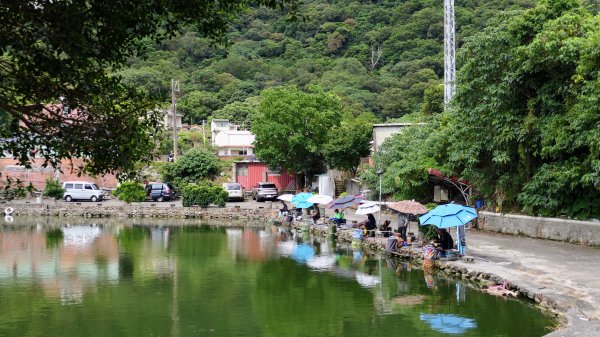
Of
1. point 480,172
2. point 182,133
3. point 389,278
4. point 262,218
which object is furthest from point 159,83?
point 389,278

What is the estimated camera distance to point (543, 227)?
23.4 m

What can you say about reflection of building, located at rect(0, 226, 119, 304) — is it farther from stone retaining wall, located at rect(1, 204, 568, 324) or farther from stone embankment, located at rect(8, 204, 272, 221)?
stone retaining wall, located at rect(1, 204, 568, 324)

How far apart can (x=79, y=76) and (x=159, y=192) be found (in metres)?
39.0

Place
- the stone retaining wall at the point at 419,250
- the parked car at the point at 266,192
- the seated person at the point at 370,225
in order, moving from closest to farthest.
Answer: the stone retaining wall at the point at 419,250
the seated person at the point at 370,225
the parked car at the point at 266,192

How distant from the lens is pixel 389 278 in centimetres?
1931

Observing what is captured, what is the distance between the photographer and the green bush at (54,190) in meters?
45.3

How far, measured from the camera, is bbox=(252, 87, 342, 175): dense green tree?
44469 millimetres

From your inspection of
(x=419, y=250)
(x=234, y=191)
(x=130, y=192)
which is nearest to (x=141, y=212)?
(x=130, y=192)

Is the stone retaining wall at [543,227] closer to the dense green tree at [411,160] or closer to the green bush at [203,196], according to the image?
the dense green tree at [411,160]

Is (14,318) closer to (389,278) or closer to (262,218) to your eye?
(389,278)

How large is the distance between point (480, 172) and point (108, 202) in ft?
94.5

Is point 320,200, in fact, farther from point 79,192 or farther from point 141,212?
point 79,192

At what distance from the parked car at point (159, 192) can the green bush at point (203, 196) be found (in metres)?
Result: 4.67

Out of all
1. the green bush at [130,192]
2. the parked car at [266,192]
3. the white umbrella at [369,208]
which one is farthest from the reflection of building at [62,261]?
the parked car at [266,192]
